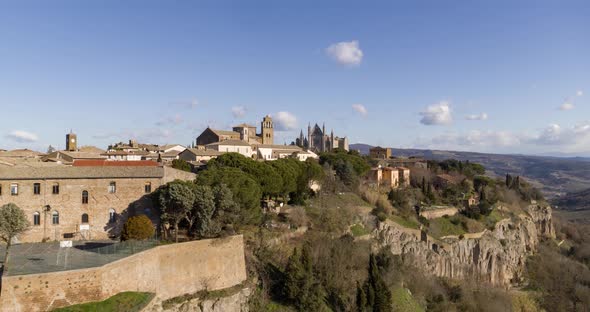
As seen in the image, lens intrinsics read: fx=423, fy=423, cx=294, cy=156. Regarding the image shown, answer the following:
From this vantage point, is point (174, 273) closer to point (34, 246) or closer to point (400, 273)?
point (34, 246)

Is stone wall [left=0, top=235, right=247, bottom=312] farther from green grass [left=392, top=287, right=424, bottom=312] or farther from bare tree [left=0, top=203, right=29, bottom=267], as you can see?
green grass [left=392, top=287, right=424, bottom=312]

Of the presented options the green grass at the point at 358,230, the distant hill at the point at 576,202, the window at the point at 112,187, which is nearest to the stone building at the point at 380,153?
the green grass at the point at 358,230

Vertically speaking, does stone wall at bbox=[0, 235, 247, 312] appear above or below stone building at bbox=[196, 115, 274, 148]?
below

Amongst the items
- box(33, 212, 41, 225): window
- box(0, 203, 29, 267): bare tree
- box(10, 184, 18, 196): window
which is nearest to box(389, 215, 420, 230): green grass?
box(33, 212, 41, 225): window

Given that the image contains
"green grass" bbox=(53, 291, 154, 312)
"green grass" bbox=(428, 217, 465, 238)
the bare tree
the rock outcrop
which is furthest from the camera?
"green grass" bbox=(428, 217, 465, 238)

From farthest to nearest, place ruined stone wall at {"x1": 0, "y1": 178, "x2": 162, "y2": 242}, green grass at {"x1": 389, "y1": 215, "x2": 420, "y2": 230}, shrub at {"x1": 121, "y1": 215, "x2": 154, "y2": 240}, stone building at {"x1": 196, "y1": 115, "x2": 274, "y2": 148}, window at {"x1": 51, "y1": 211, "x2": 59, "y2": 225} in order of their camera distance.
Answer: stone building at {"x1": 196, "y1": 115, "x2": 274, "y2": 148}
green grass at {"x1": 389, "y1": 215, "x2": 420, "y2": 230}
window at {"x1": 51, "y1": 211, "x2": 59, "y2": 225}
ruined stone wall at {"x1": 0, "y1": 178, "x2": 162, "y2": 242}
shrub at {"x1": 121, "y1": 215, "x2": 154, "y2": 240}

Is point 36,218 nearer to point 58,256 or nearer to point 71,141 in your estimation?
point 58,256

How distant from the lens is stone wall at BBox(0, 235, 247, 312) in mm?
14125

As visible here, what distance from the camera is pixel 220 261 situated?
2139cm

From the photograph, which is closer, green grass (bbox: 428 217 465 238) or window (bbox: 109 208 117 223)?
window (bbox: 109 208 117 223)

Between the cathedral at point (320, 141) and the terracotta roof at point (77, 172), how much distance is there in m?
67.6

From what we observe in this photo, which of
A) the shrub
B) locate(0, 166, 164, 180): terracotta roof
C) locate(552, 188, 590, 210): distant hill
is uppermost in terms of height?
locate(0, 166, 164, 180): terracotta roof

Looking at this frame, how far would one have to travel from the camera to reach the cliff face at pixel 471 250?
1441 inches

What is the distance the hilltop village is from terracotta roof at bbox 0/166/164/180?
6 centimetres
